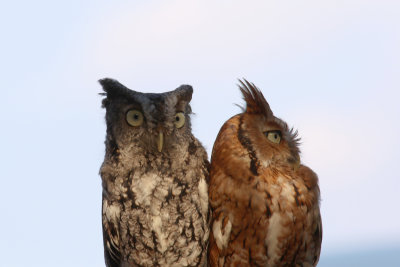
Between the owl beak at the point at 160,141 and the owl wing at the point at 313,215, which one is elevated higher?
the owl beak at the point at 160,141

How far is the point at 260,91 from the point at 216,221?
0.78 metres

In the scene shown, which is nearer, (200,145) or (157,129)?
(157,129)

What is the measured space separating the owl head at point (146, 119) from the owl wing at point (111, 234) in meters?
0.34

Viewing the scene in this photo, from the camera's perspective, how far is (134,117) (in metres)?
2.91

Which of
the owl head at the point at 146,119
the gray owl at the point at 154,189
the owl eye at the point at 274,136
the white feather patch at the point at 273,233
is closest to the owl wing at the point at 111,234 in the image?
the gray owl at the point at 154,189

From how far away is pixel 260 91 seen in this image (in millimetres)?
3121

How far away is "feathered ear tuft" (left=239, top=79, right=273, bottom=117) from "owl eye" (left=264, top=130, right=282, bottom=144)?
0.33 feet

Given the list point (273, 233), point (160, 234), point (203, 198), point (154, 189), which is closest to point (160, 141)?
point (154, 189)

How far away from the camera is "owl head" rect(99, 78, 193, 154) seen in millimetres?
2846

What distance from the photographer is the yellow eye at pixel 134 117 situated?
9.50ft

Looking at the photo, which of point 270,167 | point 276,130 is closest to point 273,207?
point 270,167

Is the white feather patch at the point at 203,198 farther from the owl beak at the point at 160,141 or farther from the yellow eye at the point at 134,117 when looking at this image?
the yellow eye at the point at 134,117

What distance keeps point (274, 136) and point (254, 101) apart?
0.75 ft

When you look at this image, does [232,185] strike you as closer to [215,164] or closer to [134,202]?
[215,164]
